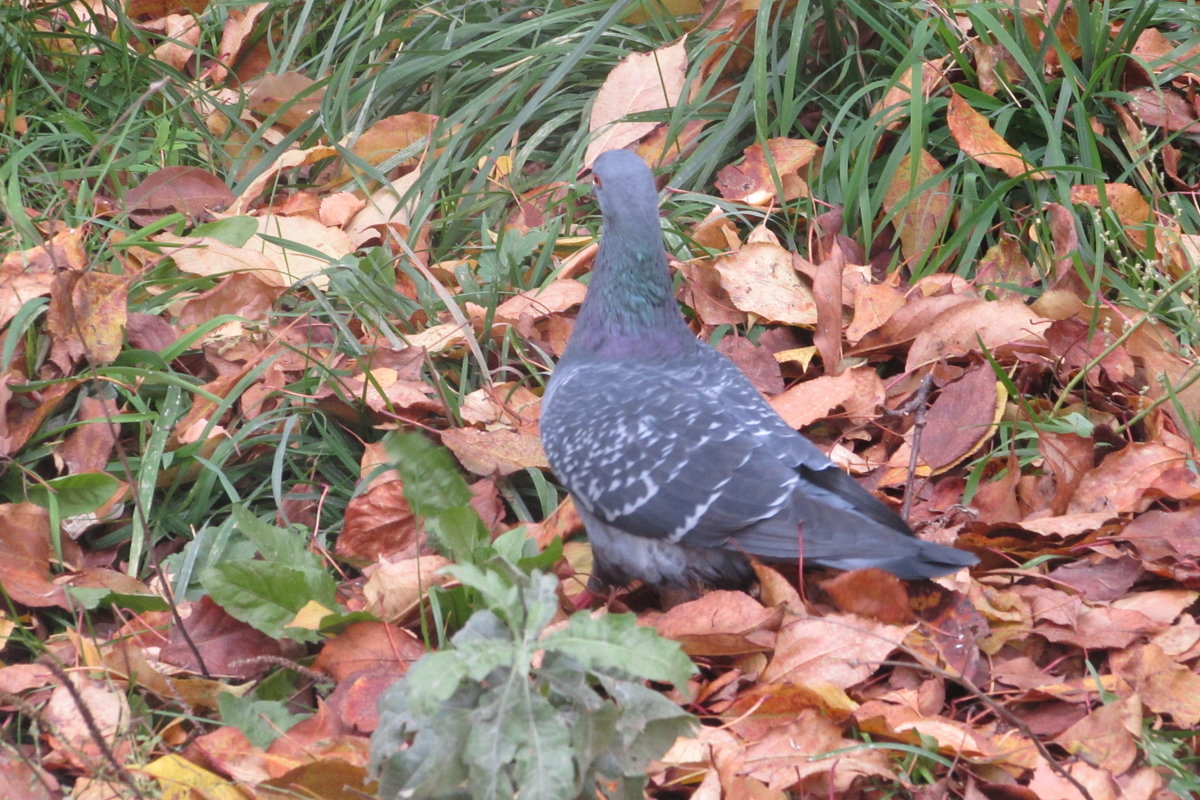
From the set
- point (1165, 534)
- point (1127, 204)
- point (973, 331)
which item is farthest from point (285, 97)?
point (1165, 534)

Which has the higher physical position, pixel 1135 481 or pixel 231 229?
pixel 231 229

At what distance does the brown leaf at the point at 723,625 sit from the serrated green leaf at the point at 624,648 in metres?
0.79

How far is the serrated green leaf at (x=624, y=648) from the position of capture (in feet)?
6.33

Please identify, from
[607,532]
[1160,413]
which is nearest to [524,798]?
[607,532]

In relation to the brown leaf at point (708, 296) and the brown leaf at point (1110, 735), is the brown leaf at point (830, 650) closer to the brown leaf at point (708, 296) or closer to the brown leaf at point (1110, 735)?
the brown leaf at point (1110, 735)

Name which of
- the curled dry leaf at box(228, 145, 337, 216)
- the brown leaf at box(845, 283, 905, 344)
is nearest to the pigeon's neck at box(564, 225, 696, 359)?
the brown leaf at box(845, 283, 905, 344)

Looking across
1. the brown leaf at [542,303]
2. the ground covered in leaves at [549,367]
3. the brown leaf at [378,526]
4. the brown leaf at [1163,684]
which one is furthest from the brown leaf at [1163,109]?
the brown leaf at [378,526]

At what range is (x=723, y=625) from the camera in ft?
9.14

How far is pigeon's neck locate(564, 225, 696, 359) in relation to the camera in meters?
3.39

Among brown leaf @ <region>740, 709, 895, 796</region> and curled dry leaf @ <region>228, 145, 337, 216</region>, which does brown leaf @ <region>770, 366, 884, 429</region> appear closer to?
brown leaf @ <region>740, 709, 895, 796</region>

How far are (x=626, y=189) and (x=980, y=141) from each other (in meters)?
1.40

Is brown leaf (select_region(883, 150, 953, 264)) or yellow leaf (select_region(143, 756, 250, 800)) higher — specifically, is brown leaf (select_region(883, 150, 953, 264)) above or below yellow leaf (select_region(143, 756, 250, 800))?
above

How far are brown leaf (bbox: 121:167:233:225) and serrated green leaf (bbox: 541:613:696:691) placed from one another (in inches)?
111

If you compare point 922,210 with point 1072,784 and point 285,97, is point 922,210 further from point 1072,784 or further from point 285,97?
point 285,97
